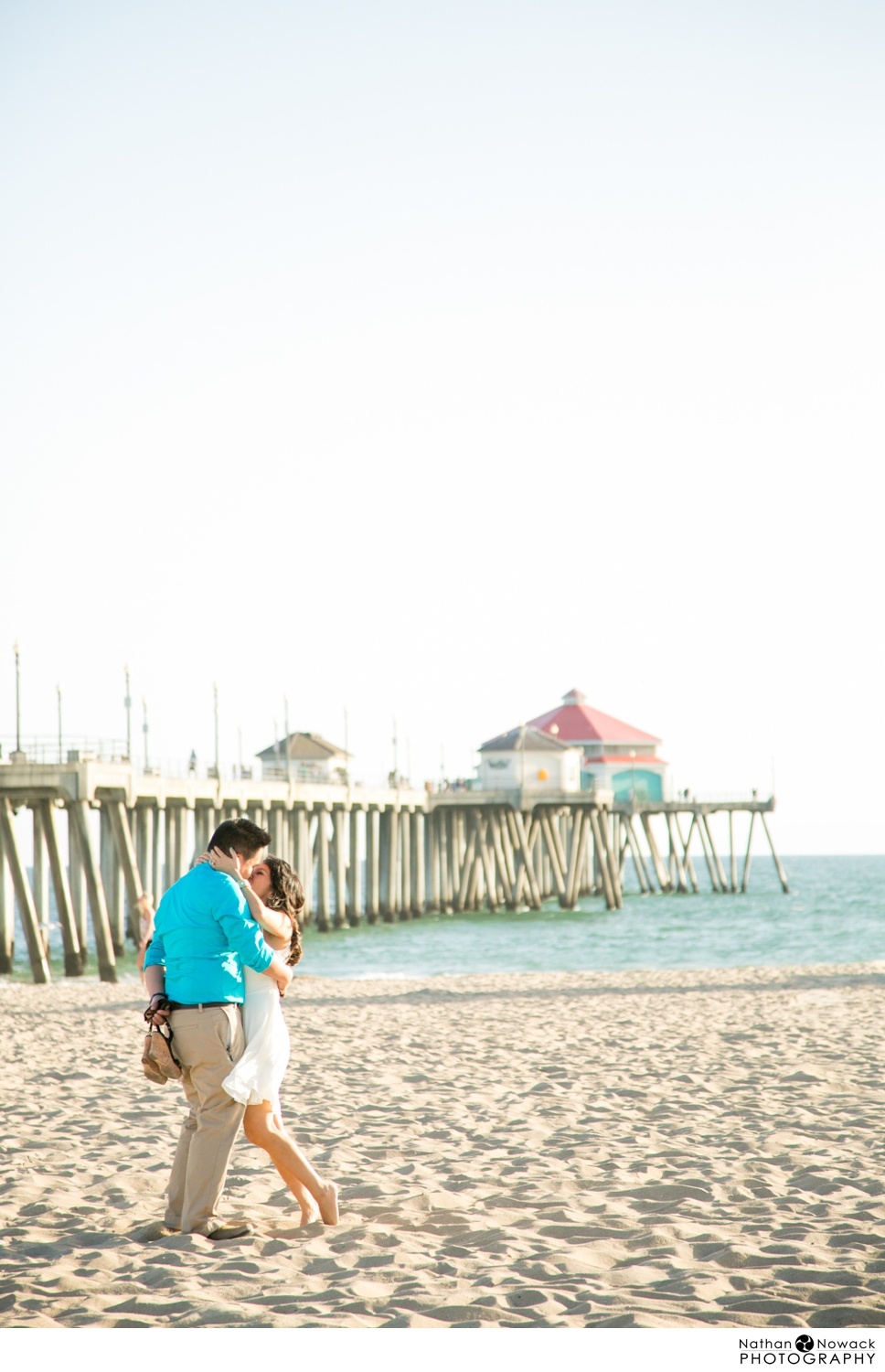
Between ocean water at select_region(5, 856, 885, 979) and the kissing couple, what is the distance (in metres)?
16.5

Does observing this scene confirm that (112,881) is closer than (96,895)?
No

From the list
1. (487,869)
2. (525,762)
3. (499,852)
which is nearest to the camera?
(499,852)

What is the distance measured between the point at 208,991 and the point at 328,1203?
908mm

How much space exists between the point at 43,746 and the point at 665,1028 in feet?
41.4

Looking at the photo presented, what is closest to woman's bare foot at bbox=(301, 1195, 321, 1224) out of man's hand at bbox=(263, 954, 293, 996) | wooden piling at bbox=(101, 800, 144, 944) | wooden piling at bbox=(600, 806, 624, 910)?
man's hand at bbox=(263, 954, 293, 996)

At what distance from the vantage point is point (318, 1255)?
4301 millimetres

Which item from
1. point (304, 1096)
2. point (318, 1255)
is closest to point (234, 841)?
point (318, 1255)

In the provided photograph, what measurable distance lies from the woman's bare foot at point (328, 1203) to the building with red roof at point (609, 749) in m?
42.9

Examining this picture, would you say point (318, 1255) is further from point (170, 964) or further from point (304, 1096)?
point (304, 1096)

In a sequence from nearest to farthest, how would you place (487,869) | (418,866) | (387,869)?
(387,869) → (418,866) → (487,869)

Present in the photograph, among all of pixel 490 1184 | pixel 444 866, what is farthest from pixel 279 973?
pixel 444 866

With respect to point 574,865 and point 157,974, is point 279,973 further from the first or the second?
point 574,865

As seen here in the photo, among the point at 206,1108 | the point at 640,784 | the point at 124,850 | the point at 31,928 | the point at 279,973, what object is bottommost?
the point at 31,928
